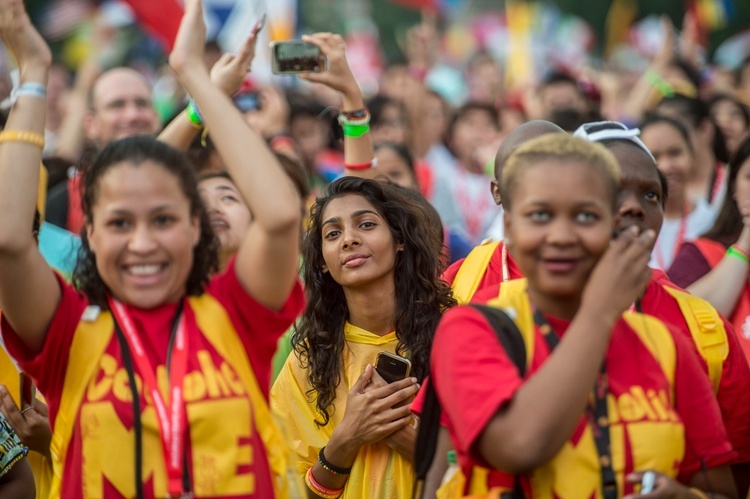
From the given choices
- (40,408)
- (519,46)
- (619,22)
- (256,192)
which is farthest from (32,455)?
(619,22)

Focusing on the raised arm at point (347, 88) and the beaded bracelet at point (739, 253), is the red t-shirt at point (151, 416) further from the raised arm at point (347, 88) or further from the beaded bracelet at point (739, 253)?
the beaded bracelet at point (739, 253)

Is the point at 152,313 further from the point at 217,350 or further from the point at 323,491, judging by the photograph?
the point at 323,491

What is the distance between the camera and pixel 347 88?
5363 millimetres

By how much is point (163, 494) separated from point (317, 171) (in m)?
7.26

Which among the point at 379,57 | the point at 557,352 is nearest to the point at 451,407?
the point at 557,352

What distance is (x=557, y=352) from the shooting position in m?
2.85

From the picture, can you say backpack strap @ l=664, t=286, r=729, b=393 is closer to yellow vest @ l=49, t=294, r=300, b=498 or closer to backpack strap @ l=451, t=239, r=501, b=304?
backpack strap @ l=451, t=239, r=501, b=304

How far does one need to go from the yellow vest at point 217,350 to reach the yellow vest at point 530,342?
50cm

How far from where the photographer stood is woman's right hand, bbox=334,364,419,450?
429 centimetres

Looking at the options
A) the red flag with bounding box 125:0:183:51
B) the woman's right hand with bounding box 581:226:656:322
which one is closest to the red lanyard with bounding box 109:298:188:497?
the woman's right hand with bounding box 581:226:656:322

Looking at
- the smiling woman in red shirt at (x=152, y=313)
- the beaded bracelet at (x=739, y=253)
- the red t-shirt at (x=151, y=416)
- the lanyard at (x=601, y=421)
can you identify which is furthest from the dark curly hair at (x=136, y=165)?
the beaded bracelet at (x=739, y=253)

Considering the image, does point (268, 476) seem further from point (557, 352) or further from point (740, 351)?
point (740, 351)

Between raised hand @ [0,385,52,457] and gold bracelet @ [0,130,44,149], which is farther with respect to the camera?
raised hand @ [0,385,52,457]

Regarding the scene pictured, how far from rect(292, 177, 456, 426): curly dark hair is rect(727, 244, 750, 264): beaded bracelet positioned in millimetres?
1237
